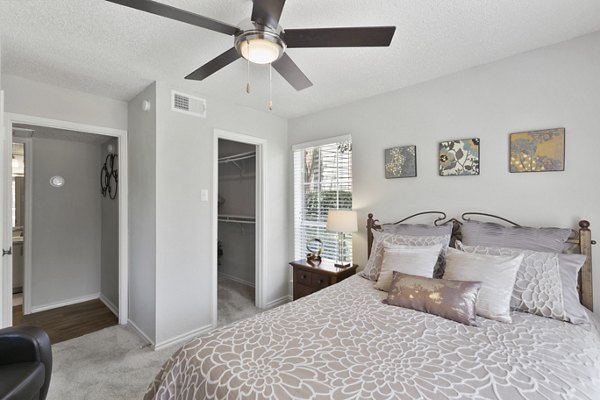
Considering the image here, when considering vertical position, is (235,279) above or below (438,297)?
below

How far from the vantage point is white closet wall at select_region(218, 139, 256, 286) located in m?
4.55

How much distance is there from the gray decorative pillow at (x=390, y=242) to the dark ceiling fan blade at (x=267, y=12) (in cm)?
180

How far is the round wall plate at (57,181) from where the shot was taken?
3734 mm

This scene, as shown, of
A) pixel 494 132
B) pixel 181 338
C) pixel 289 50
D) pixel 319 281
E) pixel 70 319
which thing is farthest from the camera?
pixel 70 319

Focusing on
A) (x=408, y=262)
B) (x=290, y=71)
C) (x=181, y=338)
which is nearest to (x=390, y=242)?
(x=408, y=262)

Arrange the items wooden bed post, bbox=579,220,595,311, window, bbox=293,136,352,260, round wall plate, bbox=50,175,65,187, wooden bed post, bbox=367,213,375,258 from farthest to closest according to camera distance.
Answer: round wall plate, bbox=50,175,65,187
window, bbox=293,136,352,260
wooden bed post, bbox=367,213,375,258
wooden bed post, bbox=579,220,595,311

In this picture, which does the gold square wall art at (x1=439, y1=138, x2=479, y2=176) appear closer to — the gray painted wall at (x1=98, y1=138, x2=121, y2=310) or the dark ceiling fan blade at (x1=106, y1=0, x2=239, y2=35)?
the dark ceiling fan blade at (x1=106, y1=0, x2=239, y2=35)

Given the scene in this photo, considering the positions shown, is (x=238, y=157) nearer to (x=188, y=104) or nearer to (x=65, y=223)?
(x=188, y=104)

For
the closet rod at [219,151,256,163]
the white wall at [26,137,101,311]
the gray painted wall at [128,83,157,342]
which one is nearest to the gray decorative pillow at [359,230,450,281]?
the gray painted wall at [128,83,157,342]

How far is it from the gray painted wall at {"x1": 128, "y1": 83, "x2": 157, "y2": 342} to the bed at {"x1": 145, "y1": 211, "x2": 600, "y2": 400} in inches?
58.7

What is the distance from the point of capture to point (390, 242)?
240cm

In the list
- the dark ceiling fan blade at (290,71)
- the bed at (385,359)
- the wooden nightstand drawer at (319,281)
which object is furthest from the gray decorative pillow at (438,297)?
the dark ceiling fan blade at (290,71)

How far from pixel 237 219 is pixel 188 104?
2.31m

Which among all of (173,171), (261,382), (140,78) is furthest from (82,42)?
(261,382)
